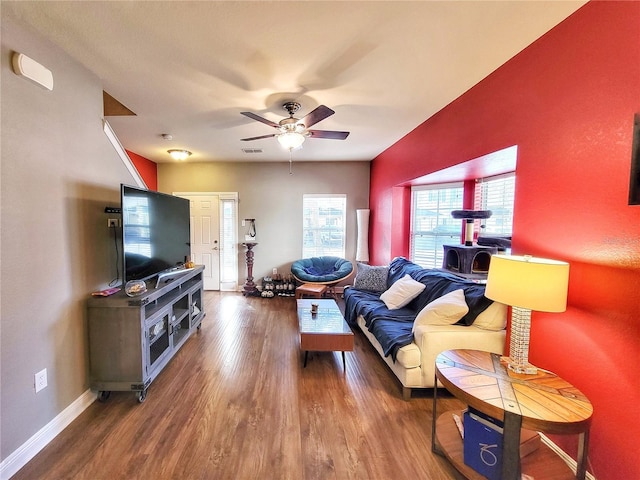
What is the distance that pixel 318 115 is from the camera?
224 cm

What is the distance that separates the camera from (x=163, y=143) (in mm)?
4043

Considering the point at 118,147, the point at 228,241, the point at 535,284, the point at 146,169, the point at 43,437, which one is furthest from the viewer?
the point at 228,241

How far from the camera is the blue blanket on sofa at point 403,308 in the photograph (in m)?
2.26

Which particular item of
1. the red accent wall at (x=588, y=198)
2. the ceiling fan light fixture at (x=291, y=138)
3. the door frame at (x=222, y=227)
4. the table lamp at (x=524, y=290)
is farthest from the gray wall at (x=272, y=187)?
the table lamp at (x=524, y=290)

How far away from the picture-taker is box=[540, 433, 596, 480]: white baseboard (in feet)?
4.82

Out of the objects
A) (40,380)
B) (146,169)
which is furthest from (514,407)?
(146,169)

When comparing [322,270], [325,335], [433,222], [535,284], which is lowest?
[325,335]

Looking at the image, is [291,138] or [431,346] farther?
[291,138]

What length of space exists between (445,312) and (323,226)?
356 cm

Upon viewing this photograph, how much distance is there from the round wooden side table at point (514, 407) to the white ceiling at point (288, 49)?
208 centimetres

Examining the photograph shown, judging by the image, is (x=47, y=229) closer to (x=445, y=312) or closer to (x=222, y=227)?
(x=445, y=312)

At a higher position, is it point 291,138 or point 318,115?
point 318,115

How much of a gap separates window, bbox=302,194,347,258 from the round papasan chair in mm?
321

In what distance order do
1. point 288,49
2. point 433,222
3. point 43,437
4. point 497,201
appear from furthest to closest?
point 433,222 → point 497,201 → point 288,49 → point 43,437
